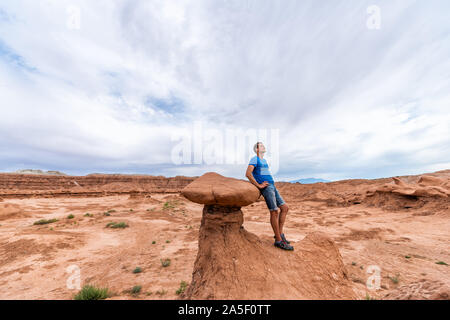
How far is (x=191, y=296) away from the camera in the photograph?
3.11 meters

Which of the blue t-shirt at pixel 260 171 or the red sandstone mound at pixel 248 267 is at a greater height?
the blue t-shirt at pixel 260 171

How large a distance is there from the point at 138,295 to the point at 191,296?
198 centimetres

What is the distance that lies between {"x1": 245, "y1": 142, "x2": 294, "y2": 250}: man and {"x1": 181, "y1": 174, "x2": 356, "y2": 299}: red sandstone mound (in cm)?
34

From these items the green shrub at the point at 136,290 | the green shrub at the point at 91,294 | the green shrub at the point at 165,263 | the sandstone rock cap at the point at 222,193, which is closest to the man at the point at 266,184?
the sandstone rock cap at the point at 222,193

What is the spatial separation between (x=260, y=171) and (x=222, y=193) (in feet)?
3.42

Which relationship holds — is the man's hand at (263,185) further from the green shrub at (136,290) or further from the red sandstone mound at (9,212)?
the red sandstone mound at (9,212)

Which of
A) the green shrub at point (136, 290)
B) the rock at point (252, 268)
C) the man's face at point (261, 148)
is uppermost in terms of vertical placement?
the man's face at point (261, 148)

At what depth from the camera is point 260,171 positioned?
387 cm

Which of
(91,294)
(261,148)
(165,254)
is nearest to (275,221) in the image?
(261,148)

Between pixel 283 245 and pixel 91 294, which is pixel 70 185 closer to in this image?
pixel 91 294

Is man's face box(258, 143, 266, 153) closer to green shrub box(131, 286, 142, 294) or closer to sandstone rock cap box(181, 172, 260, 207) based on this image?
sandstone rock cap box(181, 172, 260, 207)

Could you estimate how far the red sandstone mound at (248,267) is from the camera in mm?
2986
